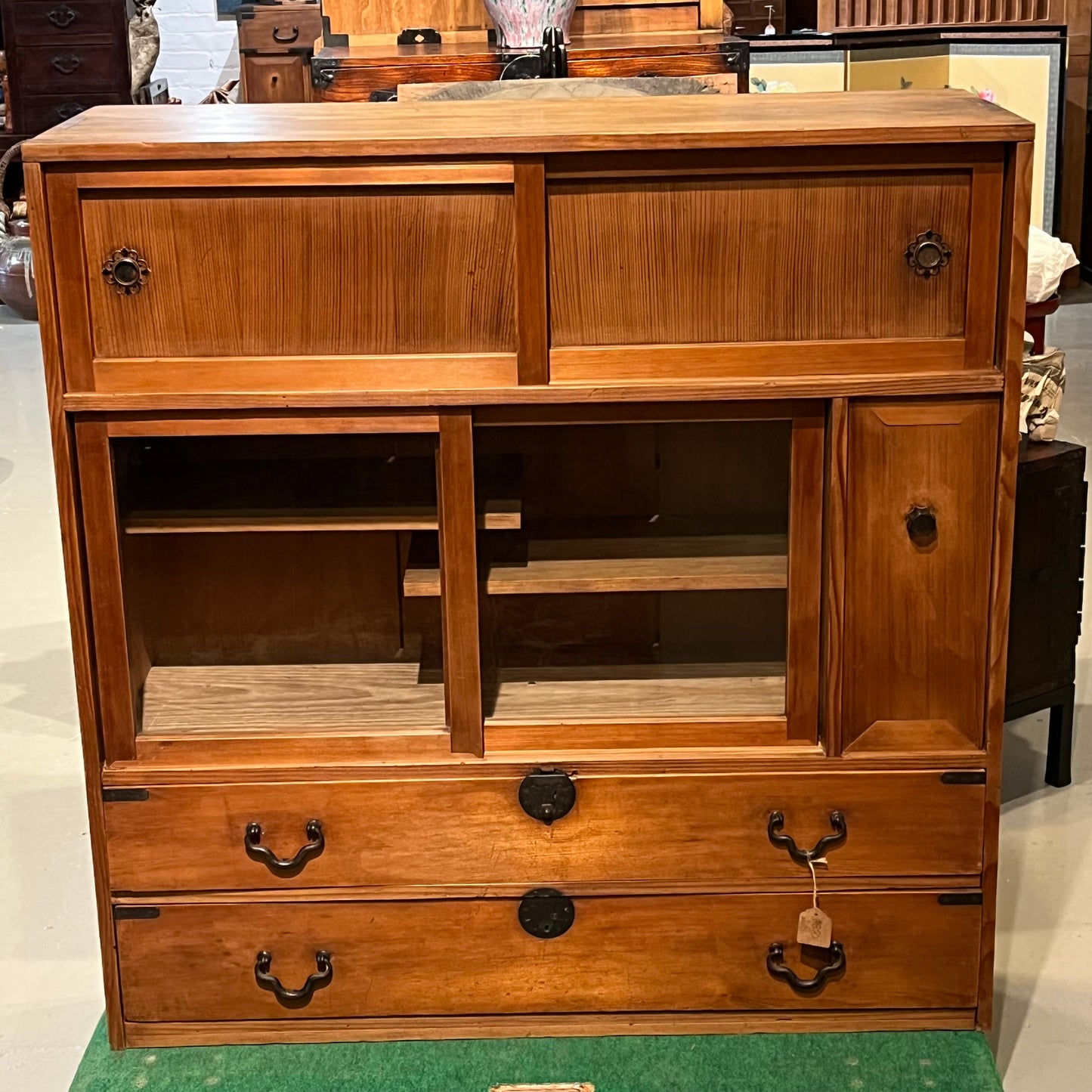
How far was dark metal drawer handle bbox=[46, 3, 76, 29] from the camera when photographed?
6.80 meters

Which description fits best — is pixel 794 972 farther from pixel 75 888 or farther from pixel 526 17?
pixel 526 17

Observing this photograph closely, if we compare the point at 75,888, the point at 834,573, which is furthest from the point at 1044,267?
the point at 75,888

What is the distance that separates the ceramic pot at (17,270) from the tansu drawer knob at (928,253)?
504cm

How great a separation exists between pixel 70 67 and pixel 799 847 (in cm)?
608

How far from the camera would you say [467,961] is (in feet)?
6.18

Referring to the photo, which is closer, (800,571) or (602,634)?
(800,571)

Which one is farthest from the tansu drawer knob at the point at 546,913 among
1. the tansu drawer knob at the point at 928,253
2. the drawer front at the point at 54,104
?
the drawer front at the point at 54,104

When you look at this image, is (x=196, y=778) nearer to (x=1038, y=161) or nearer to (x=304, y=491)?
(x=304, y=491)

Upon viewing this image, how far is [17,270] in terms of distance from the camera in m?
6.16

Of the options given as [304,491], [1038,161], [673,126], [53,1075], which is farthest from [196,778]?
[1038,161]

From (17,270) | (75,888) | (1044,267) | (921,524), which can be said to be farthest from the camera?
(17,270)

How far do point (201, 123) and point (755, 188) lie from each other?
0.61 m

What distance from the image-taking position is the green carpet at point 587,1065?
6.07ft

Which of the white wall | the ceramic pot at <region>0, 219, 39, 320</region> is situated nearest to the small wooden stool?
the ceramic pot at <region>0, 219, 39, 320</region>
